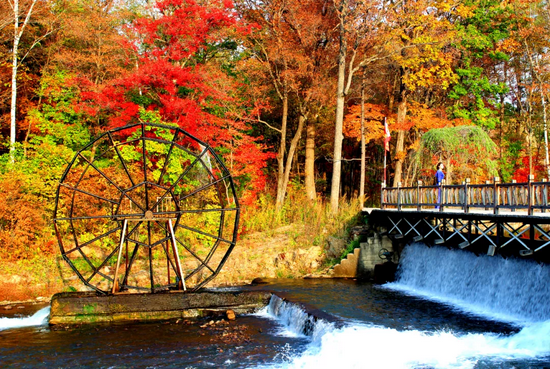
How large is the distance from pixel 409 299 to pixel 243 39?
54.2 ft

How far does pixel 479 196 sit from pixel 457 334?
5062 mm

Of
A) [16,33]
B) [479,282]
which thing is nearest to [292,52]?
[16,33]

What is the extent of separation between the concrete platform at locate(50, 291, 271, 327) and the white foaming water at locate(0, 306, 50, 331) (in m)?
0.48

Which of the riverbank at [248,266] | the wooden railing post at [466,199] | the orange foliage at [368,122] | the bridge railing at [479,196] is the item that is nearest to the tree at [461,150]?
the orange foliage at [368,122]

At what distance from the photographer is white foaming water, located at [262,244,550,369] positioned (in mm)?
10969

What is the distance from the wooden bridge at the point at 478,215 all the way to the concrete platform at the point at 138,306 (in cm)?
695

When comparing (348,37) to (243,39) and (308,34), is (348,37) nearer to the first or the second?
(308,34)

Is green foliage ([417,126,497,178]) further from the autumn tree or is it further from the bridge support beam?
the bridge support beam

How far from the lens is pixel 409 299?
1688 cm

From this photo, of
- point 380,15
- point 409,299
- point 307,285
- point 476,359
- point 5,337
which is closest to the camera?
point 476,359

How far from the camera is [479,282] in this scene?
16094 mm

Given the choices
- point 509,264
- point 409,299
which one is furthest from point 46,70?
point 509,264

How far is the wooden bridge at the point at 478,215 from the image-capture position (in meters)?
13.9

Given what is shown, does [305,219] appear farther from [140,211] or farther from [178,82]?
[178,82]
